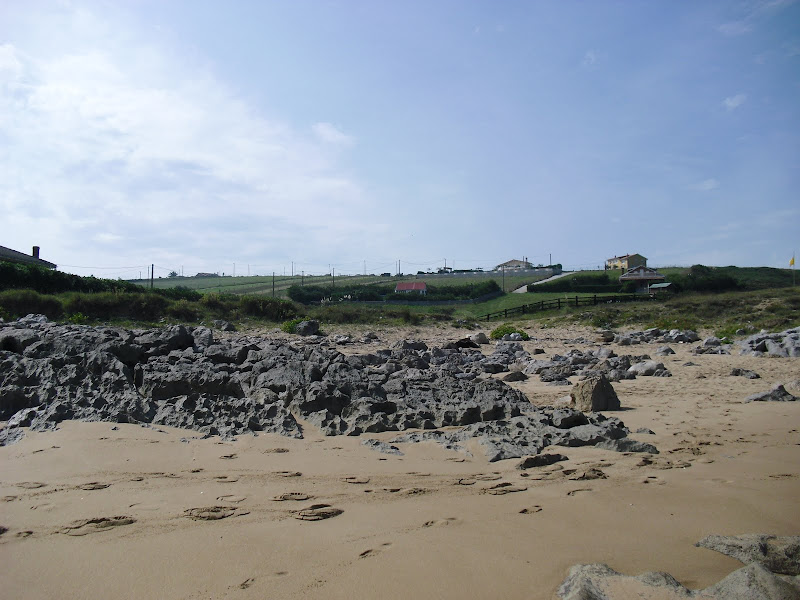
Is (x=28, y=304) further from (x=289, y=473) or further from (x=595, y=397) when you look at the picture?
(x=595, y=397)

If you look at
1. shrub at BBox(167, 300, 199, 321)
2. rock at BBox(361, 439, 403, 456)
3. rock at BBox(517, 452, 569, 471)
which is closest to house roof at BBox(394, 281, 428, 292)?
shrub at BBox(167, 300, 199, 321)

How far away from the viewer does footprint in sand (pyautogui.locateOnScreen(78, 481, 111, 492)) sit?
14.8 ft

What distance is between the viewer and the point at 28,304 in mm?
21422

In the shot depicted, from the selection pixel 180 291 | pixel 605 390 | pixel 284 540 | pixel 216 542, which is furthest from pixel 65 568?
pixel 180 291

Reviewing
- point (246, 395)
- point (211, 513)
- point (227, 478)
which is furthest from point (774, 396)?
point (211, 513)

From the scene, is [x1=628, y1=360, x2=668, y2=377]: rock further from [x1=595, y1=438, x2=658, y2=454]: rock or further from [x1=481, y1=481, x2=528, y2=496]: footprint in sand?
[x1=481, y1=481, x2=528, y2=496]: footprint in sand

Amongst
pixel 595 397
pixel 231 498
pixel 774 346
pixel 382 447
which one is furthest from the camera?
pixel 774 346

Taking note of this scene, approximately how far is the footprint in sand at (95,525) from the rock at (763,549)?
3897mm

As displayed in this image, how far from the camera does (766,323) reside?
22.2 metres

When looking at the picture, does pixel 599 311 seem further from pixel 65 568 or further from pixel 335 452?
pixel 65 568

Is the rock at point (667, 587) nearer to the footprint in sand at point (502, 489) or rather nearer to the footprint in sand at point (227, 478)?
the footprint in sand at point (502, 489)

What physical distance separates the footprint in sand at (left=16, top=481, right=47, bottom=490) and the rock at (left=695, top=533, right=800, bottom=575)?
4991mm

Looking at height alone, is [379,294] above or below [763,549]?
above

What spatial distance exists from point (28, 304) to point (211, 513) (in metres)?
21.8
